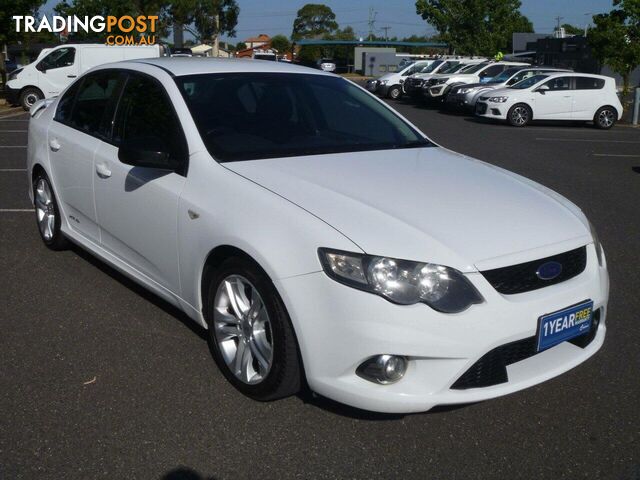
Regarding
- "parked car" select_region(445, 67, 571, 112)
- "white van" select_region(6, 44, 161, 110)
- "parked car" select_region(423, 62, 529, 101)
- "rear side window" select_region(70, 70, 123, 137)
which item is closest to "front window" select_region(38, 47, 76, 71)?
"white van" select_region(6, 44, 161, 110)

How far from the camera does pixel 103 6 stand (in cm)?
4175

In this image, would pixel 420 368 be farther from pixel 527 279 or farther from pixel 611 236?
pixel 611 236

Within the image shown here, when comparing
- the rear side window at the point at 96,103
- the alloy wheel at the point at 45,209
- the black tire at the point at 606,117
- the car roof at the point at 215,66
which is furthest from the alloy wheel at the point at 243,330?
the black tire at the point at 606,117

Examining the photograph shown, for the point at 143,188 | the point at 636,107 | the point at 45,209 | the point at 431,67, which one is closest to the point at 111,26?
the point at 431,67

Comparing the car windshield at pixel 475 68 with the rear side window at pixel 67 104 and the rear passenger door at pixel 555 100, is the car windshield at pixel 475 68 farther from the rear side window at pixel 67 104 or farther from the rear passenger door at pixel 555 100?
the rear side window at pixel 67 104

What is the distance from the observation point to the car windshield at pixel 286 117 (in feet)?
13.8

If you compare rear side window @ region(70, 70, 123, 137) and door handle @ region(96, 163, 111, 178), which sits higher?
rear side window @ region(70, 70, 123, 137)

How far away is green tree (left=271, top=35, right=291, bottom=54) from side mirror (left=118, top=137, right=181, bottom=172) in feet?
345

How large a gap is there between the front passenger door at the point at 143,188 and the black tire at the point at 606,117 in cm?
1811

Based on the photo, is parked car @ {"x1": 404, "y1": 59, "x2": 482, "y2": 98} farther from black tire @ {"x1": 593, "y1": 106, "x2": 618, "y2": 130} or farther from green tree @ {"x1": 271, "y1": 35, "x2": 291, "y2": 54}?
green tree @ {"x1": 271, "y1": 35, "x2": 291, "y2": 54}

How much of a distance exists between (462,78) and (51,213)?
22.5 metres

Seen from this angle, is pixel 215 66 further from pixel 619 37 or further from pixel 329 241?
pixel 619 37

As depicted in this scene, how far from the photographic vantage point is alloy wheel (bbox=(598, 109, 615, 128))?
806 inches

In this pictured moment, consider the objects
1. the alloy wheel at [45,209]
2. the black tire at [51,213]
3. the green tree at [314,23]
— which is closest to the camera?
the black tire at [51,213]
